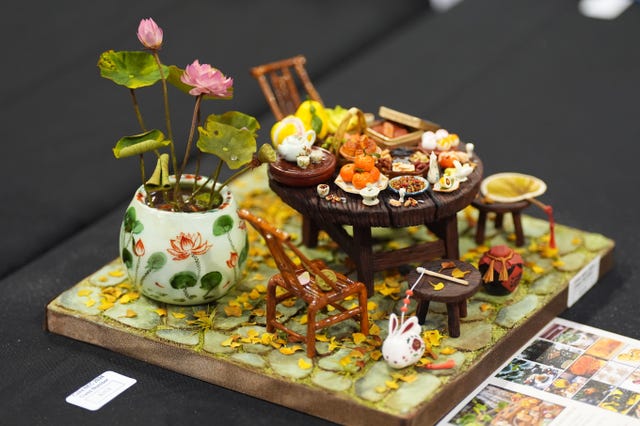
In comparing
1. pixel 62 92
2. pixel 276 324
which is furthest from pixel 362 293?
pixel 62 92

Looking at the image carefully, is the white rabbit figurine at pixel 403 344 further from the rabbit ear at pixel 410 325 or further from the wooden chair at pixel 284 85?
the wooden chair at pixel 284 85

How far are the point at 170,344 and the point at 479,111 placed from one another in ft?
6.72

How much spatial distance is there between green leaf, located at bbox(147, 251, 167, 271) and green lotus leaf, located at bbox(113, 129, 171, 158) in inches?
11.8

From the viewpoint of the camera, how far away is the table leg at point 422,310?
3.05m

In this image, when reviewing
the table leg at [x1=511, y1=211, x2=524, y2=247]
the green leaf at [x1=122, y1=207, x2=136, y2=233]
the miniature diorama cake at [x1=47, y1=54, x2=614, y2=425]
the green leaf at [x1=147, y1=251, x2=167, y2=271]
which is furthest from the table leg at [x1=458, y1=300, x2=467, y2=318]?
the green leaf at [x1=122, y1=207, x2=136, y2=233]

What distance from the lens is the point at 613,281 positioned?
11.5 feet

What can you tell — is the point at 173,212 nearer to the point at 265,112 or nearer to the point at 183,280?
the point at 183,280

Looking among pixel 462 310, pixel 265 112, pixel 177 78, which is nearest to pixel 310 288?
pixel 462 310

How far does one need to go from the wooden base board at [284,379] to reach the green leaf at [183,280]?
0.56 ft

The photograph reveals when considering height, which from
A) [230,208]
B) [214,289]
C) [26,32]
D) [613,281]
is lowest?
[613,281]

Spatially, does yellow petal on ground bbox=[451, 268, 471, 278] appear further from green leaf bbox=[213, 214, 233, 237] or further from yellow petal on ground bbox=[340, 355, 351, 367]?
green leaf bbox=[213, 214, 233, 237]

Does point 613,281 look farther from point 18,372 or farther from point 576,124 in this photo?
point 18,372

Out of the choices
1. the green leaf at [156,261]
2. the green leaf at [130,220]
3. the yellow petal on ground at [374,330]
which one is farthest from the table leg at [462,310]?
the green leaf at [130,220]

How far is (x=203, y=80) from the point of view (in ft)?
9.68
